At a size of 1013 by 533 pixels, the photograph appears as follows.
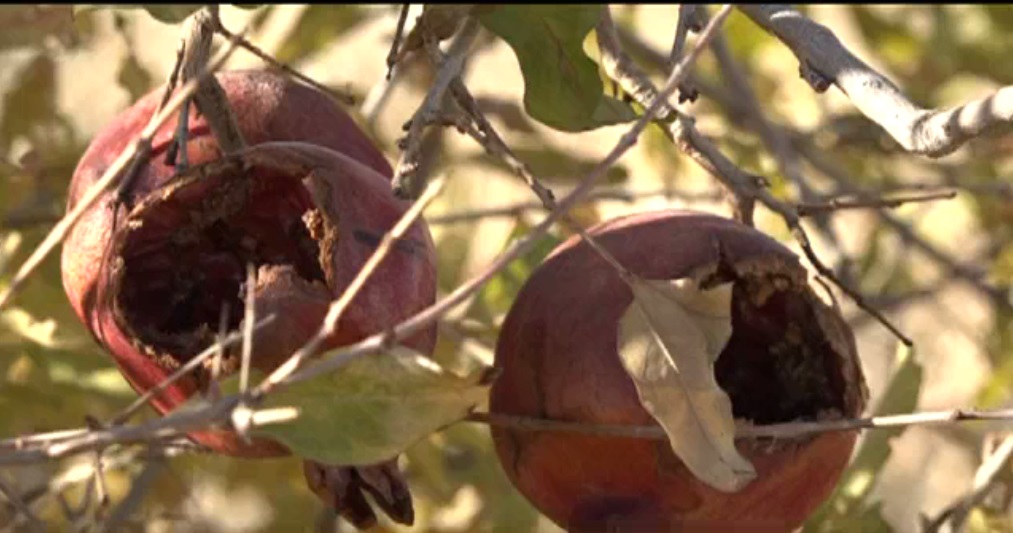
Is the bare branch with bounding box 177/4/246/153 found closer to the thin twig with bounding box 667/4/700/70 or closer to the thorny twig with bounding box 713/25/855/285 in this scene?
the thin twig with bounding box 667/4/700/70

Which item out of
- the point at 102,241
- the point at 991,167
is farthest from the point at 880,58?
the point at 102,241

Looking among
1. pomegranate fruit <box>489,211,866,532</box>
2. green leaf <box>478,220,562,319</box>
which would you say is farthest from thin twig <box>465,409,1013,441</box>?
green leaf <box>478,220,562,319</box>

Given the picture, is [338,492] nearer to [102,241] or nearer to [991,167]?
[102,241]

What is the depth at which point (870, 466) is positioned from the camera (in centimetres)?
148

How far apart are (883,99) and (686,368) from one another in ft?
0.55

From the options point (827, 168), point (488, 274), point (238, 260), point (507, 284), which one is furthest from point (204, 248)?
point (827, 168)

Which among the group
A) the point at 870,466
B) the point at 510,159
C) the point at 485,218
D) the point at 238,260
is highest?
the point at 510,159

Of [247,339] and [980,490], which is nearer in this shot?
[247,339]

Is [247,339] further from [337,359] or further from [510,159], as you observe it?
[510,159]

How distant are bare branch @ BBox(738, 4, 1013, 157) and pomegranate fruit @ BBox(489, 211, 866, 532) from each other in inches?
4.0

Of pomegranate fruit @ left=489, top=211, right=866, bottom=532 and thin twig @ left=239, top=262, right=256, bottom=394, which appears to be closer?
thin twig @ left=239, top=262, right=256, bottom=394

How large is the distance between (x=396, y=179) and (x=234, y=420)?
170 mm

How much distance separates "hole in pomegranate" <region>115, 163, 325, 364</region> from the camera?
1064 mm

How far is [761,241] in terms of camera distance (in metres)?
1.12
